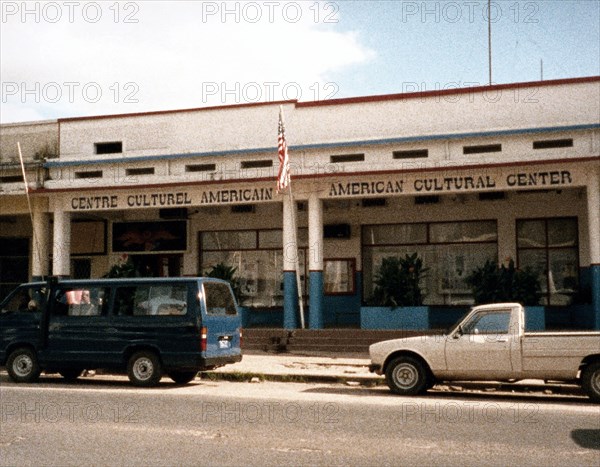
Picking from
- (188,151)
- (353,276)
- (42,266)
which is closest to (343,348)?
(353,276)

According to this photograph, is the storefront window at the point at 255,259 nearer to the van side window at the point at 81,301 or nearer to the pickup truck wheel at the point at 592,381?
the van side window at the point at 81,301

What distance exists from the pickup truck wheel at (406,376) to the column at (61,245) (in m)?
13.4

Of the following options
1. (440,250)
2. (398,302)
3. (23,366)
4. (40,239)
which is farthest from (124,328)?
(440,250)

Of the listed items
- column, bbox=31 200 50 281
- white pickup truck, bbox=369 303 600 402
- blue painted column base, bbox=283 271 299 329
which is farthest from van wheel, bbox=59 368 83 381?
column, bbox=31 200 50 281

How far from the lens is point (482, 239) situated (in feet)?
72.0

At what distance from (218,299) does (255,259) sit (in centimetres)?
1024

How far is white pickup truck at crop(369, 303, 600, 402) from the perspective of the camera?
36.3 ft

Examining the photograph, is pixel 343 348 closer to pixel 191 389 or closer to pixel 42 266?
pixel 191 389

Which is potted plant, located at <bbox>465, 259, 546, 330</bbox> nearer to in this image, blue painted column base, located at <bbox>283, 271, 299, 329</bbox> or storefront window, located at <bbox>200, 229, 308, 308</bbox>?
blue painted column base, located at <bbox>283, 271, 299, 329</bbox>

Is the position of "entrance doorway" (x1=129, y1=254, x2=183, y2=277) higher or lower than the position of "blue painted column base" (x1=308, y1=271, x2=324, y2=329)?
higher

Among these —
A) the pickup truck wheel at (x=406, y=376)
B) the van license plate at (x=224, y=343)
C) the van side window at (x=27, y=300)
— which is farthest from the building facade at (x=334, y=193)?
the pickup truck wheel at (x=406, y=376)

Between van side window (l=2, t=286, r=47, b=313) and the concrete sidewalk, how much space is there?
11.9 feet

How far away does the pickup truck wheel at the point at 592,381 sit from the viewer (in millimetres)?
10977

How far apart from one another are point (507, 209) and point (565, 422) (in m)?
13.3
